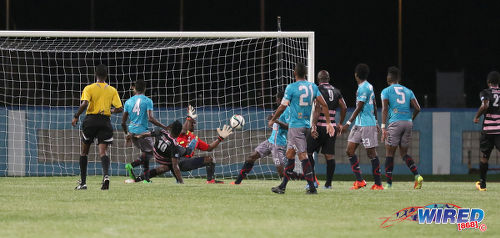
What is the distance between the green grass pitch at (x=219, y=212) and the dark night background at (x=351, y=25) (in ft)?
43.9

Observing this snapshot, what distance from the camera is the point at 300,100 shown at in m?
11.9

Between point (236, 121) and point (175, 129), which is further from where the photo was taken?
point (236, 121)

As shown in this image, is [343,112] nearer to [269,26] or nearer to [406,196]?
[406,196]

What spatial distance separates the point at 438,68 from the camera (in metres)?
28.3

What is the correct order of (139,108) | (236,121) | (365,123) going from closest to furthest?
(365,123)
(139,108)
(236,121)

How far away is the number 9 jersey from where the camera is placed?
1191cm

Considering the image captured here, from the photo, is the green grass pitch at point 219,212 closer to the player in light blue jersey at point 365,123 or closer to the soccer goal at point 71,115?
the player in light blue jersey at point 365,123

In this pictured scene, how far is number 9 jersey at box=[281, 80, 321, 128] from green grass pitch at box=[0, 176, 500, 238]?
1.06m

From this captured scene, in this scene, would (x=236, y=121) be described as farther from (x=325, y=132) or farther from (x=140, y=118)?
(x=325, y=132)

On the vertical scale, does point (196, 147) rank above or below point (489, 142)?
below

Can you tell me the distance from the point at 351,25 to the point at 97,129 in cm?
1690

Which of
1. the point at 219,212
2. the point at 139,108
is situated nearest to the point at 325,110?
the point at 219,212

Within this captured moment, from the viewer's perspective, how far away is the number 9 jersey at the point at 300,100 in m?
11.9

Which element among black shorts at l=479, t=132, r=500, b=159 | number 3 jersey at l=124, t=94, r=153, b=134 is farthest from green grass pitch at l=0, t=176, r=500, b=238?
number 3 jersey at l=124, t=94, r=153, b=134
